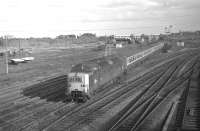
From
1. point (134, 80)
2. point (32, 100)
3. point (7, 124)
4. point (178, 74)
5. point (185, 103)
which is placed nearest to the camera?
point (7, 124)

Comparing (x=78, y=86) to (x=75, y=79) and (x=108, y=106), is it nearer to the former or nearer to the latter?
(x=75, y=79)

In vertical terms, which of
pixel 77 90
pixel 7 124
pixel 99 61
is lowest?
pixel 7 124

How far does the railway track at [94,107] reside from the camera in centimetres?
1961

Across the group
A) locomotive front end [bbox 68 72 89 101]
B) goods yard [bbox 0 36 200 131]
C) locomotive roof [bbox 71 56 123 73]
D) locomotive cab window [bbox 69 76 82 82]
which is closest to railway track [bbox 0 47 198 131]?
goods yard [bbox 0 36 200 131]

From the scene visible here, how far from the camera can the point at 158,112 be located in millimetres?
22875

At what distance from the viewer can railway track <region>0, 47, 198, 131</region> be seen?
19.6 meters

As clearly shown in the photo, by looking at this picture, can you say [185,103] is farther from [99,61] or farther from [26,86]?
[26,86]

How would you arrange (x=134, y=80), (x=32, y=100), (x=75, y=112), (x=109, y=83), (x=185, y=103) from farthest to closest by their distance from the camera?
(x=134, y=80) → (x=109, y=83) → (x=32, y=100) → (x=185, y=103) → (x=75, y=112)

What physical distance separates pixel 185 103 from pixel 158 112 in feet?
12.7

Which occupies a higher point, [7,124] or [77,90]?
[77,90]

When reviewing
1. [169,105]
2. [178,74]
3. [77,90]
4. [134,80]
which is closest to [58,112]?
[77,90]

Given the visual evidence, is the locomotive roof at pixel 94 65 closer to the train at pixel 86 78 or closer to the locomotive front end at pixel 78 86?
the train at pixel 86 78

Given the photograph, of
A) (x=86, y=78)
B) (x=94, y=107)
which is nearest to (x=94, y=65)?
(x=86, y=78)

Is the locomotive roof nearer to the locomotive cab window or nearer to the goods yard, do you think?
the goods yard
